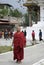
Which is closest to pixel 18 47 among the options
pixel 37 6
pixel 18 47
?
pixel 18 47

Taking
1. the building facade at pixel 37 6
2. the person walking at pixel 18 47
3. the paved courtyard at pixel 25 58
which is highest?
the person walking at pixel 18 47

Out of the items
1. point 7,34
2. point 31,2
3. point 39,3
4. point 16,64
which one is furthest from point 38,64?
point 31,2

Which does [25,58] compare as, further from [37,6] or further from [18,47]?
[37,6]

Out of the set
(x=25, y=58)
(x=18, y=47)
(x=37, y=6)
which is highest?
(x=18, y=47)

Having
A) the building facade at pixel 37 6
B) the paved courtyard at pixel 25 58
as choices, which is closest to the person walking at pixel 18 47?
the paved courtyard at pixel 25 58

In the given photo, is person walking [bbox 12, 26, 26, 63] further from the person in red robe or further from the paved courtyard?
the paved courtyard

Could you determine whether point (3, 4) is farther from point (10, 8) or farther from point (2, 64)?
point (2, 64)

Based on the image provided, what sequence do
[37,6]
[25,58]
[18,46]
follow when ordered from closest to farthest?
[18,46], [25,58], [37,6]

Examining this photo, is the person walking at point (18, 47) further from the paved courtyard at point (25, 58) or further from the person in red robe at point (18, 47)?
the paved courtyard at point (25, 58)

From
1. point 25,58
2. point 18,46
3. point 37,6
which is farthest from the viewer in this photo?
point 37,6

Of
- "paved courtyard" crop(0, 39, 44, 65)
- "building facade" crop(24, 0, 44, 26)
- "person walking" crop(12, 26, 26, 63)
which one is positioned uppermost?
"person walking" crop(12, 26, 26, 63)

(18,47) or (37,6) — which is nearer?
(18,47)

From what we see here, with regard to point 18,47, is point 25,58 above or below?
below

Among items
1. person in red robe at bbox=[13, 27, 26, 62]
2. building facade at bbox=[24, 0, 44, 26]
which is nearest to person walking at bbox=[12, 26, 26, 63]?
person in red robe at bbox=[13, 27, 26, 62]
